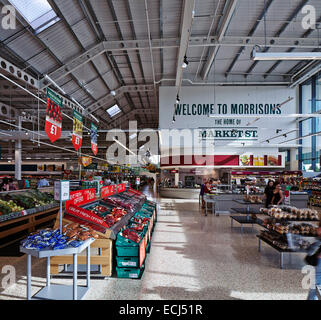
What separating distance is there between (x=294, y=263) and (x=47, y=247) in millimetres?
4037

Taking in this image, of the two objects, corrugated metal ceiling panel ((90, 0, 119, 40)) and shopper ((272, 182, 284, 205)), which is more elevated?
corrugated metal ceiling panel ((90, 0, 119, 40))

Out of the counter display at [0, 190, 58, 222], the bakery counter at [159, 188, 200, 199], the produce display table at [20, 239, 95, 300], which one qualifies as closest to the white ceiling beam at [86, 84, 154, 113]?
the bakery counter at [159, 188, 200, 199]

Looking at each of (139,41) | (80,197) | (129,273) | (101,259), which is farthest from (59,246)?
(139,41)

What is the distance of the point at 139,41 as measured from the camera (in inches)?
372

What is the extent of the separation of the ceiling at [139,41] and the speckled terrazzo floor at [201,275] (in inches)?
217

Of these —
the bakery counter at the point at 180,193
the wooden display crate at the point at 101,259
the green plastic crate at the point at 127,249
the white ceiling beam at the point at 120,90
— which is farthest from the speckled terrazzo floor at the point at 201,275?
the bakery counter at the point at 180,193

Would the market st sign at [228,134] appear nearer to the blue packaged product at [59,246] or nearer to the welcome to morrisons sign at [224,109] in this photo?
the welcome to morrisons sign at [224,109]

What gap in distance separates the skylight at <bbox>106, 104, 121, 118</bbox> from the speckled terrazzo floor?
13.1 meters

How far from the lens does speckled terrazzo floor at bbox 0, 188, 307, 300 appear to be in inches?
127

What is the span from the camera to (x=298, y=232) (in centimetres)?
433

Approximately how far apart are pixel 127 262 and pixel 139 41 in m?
8.38

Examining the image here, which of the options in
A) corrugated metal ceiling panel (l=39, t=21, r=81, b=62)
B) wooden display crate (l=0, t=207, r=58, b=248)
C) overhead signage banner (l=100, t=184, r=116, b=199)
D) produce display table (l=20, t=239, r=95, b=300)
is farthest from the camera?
corrugated metal ceiling panel (l=39, t=21, r=81, b=62)

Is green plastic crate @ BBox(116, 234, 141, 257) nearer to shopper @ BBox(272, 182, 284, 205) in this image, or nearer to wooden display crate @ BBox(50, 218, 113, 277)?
wooden display crate @ BBox(50, 218, 113, 277)

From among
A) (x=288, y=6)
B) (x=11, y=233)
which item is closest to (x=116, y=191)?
(x=11, y=233)
